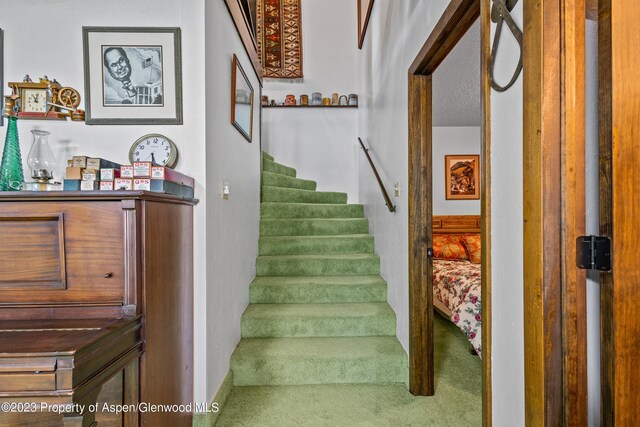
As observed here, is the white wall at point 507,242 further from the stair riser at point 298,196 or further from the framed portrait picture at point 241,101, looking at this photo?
the stair riser at point 298,196

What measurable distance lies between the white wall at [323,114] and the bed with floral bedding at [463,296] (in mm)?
1891

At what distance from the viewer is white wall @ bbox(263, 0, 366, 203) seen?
14.8ft

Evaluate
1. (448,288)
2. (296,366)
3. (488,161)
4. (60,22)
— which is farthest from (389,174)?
(60,22)

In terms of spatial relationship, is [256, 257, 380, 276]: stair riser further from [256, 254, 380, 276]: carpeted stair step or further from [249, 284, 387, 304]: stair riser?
[249, 284, 387, 304]: stair riser

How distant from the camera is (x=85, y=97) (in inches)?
62.3

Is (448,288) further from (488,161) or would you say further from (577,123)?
(577,123)

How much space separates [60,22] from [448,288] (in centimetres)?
318

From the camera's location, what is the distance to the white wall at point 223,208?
5.59ft

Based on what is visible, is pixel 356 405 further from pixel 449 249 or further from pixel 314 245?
pixel 449 249

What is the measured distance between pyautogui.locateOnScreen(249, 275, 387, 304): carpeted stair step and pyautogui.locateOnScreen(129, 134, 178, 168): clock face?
139 centimetres

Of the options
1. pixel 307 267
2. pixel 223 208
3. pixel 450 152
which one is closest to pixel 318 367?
pixel 307 267

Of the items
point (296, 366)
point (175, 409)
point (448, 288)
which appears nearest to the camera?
point (175, 409)

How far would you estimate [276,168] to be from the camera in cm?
408

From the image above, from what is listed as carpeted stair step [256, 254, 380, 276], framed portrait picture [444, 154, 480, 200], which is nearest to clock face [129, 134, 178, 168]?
carpeted stair step [256, 254, 380, 276]
